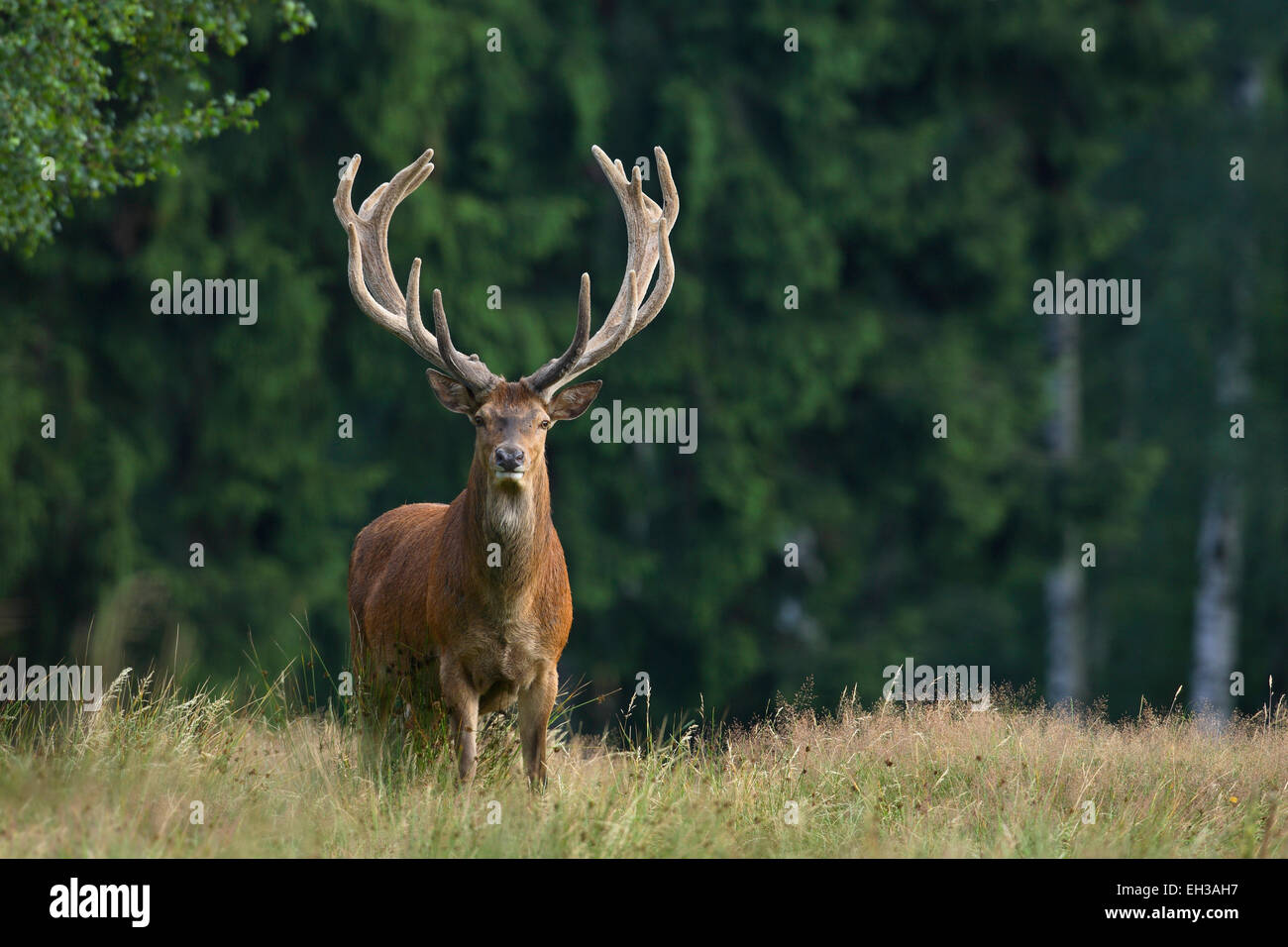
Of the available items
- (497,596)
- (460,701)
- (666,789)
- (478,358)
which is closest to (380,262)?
(478,358)

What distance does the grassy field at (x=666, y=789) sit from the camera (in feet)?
19.1

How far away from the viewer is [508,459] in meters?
6.53

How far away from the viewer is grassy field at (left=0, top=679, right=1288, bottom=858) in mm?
5836

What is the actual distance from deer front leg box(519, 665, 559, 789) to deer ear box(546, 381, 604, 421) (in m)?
1.01

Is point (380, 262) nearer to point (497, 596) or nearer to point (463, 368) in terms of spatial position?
point (463, 368)

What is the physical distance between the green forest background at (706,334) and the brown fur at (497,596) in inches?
277

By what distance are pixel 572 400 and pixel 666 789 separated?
5.27 ft

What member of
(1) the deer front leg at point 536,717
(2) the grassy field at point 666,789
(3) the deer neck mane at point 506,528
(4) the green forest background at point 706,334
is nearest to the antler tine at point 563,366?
(3) the deer neck mane at point 506,528

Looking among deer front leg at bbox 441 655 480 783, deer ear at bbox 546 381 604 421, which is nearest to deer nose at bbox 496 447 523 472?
deer ear at bbox 546 381 604 421

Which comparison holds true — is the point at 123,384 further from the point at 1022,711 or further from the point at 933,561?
the point at 1022,711

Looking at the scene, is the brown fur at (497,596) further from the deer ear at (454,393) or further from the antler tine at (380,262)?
the antler tine at (380,262)

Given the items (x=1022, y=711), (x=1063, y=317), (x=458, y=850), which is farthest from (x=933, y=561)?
(x=458, y=850)

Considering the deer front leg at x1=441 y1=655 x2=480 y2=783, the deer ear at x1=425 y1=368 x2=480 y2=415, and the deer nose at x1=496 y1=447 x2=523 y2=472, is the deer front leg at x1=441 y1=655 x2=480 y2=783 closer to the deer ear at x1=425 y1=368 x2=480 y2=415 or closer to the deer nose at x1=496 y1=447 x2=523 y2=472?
the deer nose at x1=496 y1=447 x2=523 y2=472

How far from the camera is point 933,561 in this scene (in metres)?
18.8
